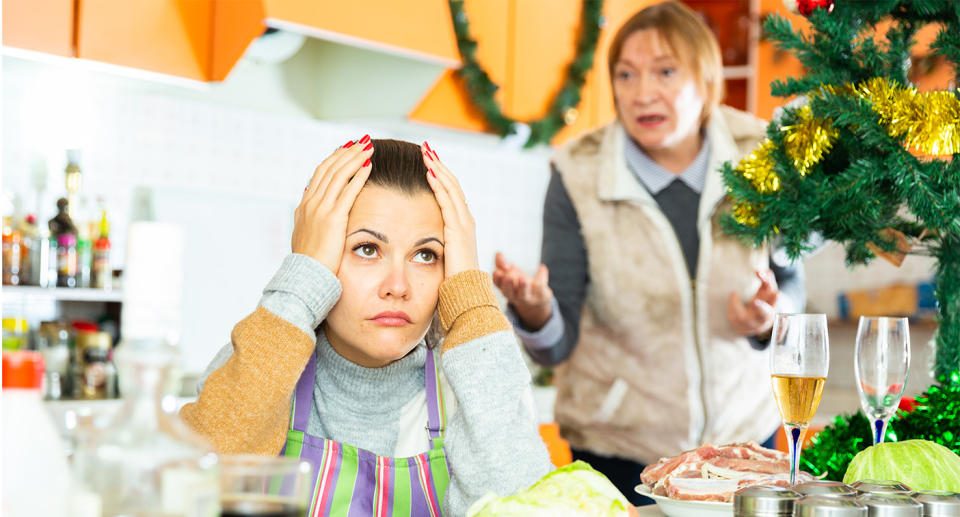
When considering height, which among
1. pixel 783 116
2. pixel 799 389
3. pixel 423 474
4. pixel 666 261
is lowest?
pixel 423 474

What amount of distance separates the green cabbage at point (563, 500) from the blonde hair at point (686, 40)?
1.50 m

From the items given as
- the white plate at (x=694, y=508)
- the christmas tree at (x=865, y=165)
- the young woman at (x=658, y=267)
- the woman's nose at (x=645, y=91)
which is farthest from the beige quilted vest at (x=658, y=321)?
the white plate at (x=694, y=508)

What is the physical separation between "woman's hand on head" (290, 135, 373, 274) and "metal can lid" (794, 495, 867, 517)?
61 centimetres

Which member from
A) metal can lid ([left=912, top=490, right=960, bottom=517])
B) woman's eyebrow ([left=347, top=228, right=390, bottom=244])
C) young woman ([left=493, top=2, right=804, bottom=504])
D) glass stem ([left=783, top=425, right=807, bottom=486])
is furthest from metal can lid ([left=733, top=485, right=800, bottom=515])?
young woman ([left=493, top=2, right=804, bottom=504])

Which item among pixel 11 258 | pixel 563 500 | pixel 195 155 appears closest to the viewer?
pixel 563 500

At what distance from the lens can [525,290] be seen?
1809 millimetres

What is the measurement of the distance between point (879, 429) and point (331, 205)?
0.70 m

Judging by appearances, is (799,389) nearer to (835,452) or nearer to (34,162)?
(835,452)

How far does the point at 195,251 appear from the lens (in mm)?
3014

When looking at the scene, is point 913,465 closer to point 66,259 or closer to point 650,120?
point 650,120

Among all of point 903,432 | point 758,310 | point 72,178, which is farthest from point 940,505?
point 72,178

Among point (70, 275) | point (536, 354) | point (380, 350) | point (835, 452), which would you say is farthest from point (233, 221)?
→ point (835, 452)

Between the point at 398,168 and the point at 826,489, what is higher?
the point at 398,168

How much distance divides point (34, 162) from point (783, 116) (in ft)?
7.18
